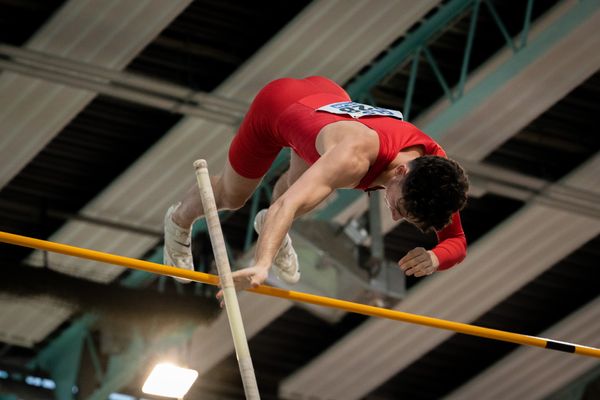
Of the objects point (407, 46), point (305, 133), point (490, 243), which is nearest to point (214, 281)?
point (305, 133)

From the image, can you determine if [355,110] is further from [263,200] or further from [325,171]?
[263,200]

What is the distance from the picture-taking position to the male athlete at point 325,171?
5.39m

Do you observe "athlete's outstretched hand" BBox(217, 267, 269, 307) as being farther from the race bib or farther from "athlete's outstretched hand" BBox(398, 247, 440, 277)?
the race bib

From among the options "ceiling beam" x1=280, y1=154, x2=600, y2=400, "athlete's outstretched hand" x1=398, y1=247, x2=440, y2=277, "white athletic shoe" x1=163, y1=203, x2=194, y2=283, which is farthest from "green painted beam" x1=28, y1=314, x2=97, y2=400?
"athlete's outstretched hand" x1=398, y1=247, x2=440, y2=277

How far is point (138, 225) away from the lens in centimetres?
1176

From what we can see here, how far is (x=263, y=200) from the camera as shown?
462 inches

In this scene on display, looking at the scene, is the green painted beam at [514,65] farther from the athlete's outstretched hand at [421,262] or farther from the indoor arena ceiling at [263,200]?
the athlete's outstretched hand at [421,262]

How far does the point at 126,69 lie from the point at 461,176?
5.15 metres

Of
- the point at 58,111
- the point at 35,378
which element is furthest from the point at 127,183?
the point at 35,378

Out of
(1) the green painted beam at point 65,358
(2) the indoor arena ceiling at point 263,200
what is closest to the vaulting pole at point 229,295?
(2) the indoor arena ceiling at point 263,200

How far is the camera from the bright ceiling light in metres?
6.39

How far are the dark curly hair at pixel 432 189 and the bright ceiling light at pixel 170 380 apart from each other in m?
1.46

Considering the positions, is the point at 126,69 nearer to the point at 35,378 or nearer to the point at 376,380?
the point at 35,378

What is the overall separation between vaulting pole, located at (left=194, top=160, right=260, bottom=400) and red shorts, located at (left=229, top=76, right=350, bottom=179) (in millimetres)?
777
